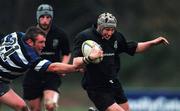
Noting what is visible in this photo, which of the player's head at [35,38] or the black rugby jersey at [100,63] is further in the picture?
the black rugby jersey at [100,63]

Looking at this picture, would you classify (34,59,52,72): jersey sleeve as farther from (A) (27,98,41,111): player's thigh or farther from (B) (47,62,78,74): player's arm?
(A) (27,98,41,111): player's thigh

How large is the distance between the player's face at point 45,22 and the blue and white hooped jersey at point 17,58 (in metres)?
2.00

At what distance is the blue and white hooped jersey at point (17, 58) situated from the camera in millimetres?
12461

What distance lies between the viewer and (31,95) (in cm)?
1494

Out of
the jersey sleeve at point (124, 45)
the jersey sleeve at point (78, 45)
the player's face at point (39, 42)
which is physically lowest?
the jersey sleeve at point (124, 45)

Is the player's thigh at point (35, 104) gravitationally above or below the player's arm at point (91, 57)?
below

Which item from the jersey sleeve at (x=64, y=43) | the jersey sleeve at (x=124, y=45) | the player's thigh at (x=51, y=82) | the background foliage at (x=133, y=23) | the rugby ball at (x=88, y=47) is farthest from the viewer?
the background foliage at (x=133, y=23)

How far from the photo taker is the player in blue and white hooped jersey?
12438mm

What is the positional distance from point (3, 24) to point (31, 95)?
53.0 ft

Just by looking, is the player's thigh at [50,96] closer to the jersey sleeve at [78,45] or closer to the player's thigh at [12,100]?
the player's thigh at [12,100]

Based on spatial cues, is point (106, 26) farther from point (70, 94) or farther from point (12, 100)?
point (70, 94)

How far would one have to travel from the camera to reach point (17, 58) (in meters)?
12.5

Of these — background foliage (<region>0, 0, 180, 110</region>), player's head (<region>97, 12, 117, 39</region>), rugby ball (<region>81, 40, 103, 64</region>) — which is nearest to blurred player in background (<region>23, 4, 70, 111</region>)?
player's head (<region>97, 12, 117, 39</region>)

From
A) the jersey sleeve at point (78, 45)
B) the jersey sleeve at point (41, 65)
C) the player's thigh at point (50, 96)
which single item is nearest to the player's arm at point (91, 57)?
the jersey sleeve at point (41, 65)
